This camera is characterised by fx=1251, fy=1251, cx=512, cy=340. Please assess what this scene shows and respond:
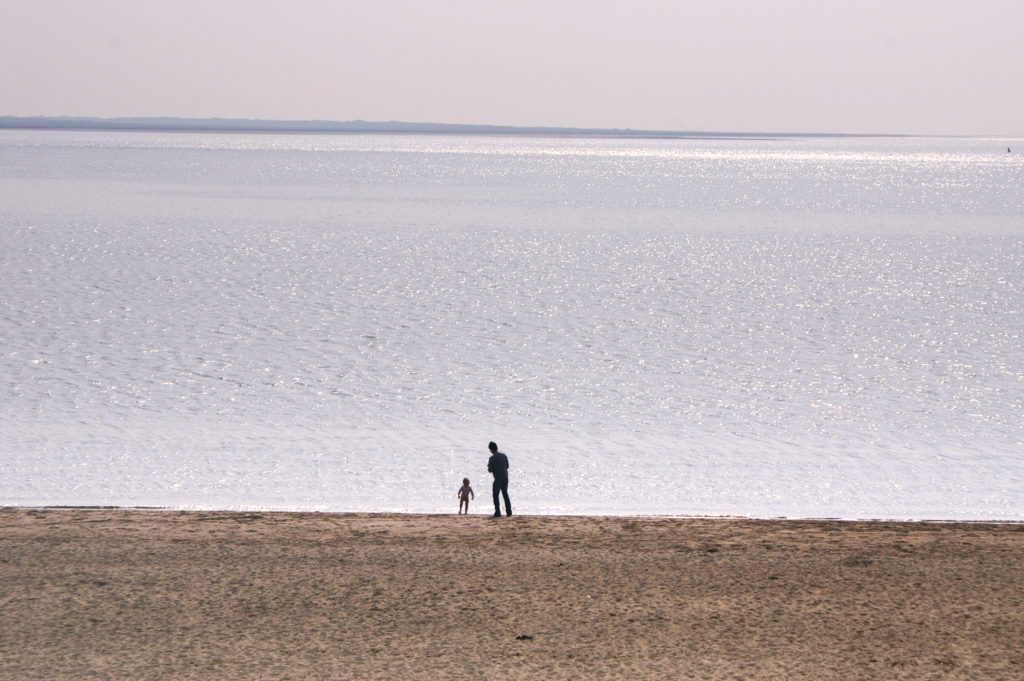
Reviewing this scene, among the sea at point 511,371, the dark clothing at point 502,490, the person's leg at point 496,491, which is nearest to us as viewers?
the person's leg at point 496,491

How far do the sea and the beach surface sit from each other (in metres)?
3.06

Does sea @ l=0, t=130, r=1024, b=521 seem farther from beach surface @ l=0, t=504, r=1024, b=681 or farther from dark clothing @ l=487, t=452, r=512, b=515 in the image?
beach surface @ l=0, t=504, r=1024, b=681

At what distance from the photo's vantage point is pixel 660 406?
27.6m

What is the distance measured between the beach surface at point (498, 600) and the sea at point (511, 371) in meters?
3.06

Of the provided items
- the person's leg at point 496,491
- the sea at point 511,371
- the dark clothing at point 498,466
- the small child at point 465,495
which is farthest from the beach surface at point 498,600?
the sea at point 511,371

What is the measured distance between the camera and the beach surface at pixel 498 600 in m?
11.7

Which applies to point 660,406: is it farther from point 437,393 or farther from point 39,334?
point 39,334

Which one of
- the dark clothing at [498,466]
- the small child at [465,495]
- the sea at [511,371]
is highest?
the sea at [511,371]

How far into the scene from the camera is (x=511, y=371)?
3175 centimetres

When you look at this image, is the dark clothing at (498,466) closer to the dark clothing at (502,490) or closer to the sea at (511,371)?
the dark clothing at (502,490)

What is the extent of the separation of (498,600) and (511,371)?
60.6ft

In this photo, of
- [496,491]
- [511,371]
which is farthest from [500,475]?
[511,371]

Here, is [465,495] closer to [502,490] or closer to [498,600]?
[502,490]

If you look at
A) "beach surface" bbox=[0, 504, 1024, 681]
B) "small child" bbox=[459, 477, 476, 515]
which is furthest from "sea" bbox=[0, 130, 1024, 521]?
"beach surface" bbox=[0, 504, 1024, 681]
